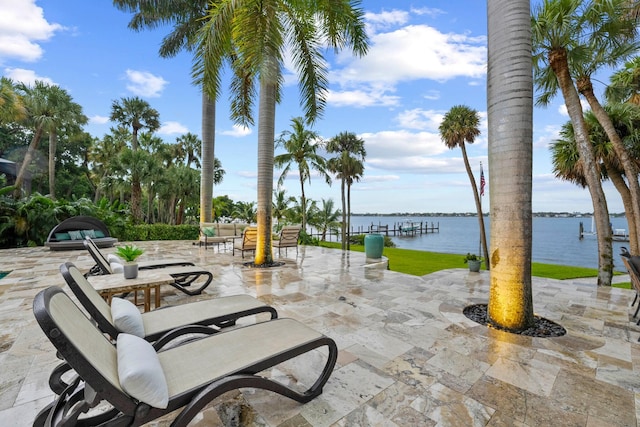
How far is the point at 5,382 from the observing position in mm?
2549

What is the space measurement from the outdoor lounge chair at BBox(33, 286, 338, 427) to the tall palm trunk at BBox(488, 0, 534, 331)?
319 cm

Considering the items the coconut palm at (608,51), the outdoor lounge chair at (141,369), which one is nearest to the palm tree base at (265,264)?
the outdoor lounge chair at (141,369)

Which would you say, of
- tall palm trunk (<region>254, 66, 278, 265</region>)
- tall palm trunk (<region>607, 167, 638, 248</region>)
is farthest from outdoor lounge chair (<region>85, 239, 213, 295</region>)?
tall palm trunk (<region>607, 167, 638, 248</region>)

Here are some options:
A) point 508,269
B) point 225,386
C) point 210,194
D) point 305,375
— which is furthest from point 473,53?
point 210,194

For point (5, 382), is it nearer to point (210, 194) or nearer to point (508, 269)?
point (508, 269)

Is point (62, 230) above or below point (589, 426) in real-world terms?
above

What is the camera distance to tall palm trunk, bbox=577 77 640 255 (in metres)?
7.68

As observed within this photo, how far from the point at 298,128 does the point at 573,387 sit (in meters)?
19.2

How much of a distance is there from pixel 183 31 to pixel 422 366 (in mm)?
17967

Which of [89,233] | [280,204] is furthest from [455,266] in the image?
[89,233]

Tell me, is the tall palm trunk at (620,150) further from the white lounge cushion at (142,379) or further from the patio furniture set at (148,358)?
the white lounge cushion at (142,379)

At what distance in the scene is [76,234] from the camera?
11.2 m

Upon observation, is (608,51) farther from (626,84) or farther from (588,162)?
(588,162)

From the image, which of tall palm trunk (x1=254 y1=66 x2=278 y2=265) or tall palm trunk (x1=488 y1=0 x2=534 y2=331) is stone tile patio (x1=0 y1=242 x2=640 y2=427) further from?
tall palm trunk (x1=254 y1=66 x2=278 y2=265)
